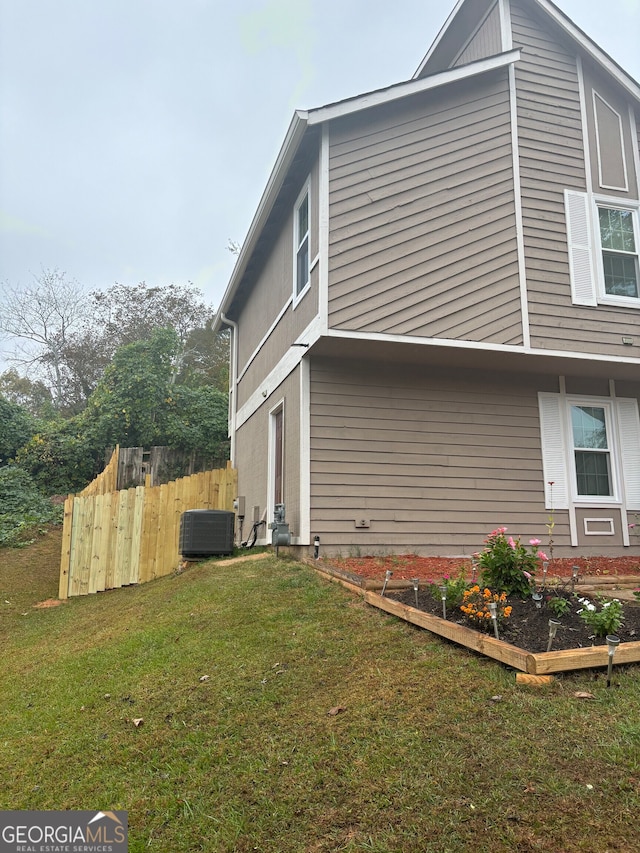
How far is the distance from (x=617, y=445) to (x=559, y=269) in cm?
275

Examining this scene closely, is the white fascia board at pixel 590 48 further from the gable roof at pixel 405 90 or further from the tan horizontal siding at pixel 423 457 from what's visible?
the tan horizontal siding at pixel 423 457

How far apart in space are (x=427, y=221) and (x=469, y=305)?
4.08ft

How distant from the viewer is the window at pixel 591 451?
889cm

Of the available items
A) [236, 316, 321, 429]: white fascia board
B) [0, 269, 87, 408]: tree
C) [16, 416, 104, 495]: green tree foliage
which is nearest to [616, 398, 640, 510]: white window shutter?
[236, 316, 321, 429]: white fascia board

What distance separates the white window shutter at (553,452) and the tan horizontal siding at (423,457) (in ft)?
0.37

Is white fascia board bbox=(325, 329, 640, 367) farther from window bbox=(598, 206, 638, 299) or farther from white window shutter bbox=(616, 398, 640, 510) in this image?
window bbox=(598, 206, 638, 299)

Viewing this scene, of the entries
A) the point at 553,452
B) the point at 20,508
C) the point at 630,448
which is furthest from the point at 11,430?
the point at 630,448

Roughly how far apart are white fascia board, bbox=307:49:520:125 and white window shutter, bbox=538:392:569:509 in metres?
4.48

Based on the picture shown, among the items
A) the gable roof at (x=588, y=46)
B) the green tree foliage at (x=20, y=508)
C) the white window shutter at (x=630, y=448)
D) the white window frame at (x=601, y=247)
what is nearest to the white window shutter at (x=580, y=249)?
the white window frame at (x=601, y=247)

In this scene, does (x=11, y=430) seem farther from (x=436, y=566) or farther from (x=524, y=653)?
(x=524, y=653)

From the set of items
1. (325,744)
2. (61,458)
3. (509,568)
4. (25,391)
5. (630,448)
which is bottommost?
(325,744)

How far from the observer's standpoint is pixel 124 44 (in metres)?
14.5

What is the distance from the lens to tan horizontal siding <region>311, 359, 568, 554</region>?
25.6 ft

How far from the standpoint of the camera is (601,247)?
28.9 ft
